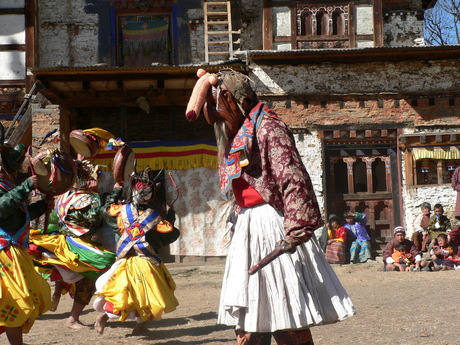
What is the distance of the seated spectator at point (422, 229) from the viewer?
11758 mm

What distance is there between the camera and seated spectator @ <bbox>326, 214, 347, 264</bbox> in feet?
37.4

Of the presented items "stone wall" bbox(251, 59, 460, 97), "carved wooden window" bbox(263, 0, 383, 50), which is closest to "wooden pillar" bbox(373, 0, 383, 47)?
"carved wooden window" bbox(263, 0, 383, 50)

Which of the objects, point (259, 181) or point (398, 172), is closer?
point (259, 181)

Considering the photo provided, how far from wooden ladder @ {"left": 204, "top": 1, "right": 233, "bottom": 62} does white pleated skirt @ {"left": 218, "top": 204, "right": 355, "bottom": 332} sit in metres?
10.2

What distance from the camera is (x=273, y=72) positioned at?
42.0 feet

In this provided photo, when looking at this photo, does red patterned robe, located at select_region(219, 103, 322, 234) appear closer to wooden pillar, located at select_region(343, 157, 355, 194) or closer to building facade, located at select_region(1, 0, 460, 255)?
building facade, located at select_region(1, 0, 460, 255)

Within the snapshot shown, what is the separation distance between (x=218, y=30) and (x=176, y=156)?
3.12m

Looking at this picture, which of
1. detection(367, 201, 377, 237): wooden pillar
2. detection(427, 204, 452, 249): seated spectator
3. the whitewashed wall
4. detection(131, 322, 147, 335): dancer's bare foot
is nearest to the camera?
detection(131, 322, 147, 335): dancer's bare foot

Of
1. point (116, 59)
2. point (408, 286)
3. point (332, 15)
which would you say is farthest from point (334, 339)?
point (116, 59)

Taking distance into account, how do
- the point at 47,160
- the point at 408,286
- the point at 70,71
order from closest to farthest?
the point at 47,160 → the point at 408,286 → the point at 70,71

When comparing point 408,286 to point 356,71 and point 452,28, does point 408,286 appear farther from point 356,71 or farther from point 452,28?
point 452,28

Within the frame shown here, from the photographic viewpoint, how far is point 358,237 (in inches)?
473

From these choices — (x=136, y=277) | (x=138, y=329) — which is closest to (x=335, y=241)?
(x=138, y=329)

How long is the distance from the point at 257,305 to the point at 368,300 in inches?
184
